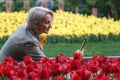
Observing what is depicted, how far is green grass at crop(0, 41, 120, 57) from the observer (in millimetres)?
10415

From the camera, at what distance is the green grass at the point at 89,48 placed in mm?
10415

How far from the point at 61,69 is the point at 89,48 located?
24.1 ft

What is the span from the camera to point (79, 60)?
4133 millimetres

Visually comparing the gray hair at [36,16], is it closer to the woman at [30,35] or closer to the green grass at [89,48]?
the woman at [30,35]

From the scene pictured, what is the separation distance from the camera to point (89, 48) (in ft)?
36.6

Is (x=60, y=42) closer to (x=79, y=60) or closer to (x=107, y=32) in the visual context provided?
(x=107, y=32)

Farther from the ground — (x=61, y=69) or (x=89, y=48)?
(x=61, y=69)

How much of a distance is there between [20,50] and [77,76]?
1.89m

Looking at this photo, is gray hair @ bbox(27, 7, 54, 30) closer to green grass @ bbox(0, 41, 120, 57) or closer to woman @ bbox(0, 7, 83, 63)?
woman @ bbox(0, 7, 83, 63)

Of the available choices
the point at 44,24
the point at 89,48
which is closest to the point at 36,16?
the point at 44,24

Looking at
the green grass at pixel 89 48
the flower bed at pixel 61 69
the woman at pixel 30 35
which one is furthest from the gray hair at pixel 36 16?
the green grass at pixel 89 48

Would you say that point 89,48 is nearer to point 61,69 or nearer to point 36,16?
point 36,16

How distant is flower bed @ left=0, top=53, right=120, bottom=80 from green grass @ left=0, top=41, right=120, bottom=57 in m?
5.98

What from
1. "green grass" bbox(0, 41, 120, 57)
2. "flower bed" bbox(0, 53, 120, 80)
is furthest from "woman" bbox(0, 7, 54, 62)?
"green grass" bbox(0, 41, 120, 57)
